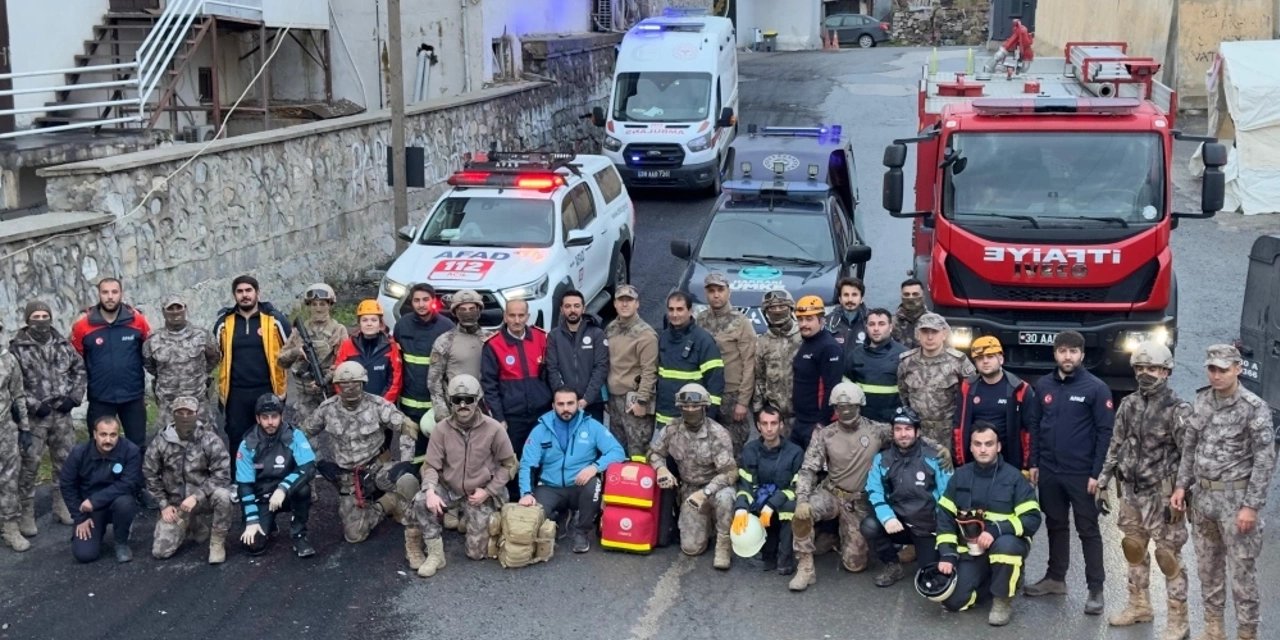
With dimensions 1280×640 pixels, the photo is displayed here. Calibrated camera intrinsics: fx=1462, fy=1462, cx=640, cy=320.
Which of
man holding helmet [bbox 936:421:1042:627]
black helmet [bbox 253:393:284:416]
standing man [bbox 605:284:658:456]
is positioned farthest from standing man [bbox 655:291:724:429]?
black helmet [bbox 253:393:284:416]

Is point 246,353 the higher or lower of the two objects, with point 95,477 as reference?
higher

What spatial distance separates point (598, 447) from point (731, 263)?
461 centimetres

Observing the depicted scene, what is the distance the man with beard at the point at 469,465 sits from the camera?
10.1 m

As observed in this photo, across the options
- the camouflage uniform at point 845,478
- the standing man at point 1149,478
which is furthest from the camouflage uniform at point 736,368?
the standing man at point 1149,478

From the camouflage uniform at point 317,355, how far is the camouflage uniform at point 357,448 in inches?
24.3

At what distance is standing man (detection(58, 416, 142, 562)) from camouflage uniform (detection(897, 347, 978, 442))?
555cm

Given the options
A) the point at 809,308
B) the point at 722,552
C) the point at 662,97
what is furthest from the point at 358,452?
the point at 662,97

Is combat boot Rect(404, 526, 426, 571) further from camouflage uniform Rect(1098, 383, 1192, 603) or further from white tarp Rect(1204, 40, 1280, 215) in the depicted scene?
white tarp Rect(1204, 40, 1280, 215)

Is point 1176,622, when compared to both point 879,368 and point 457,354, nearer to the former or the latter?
point 879,368

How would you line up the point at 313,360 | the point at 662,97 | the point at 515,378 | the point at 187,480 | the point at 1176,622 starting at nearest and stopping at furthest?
the point at 1176,622 → the point at 187,480 → the point at 515,378 → the point at 313,360 → the point at 662,97

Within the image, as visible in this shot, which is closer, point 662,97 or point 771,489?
point 771,489

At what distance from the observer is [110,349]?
11227 mm

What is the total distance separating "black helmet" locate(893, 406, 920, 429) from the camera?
31.2 feet

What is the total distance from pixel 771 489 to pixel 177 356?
470 cm
